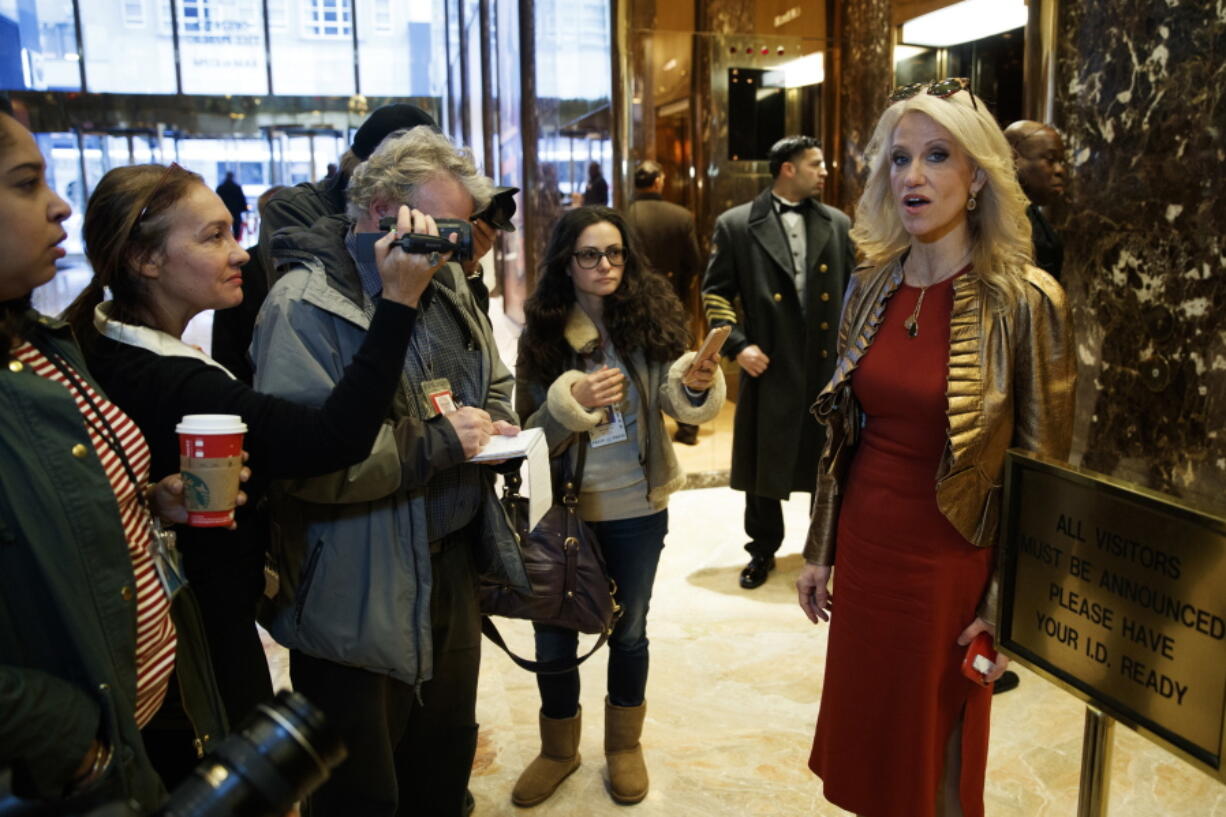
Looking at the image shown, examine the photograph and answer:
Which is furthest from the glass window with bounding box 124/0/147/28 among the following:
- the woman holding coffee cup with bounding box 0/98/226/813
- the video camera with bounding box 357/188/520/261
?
the woman holding coffee cup with bounding box 0/98/226/813

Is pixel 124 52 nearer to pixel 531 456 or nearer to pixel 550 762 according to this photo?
pixel 550 762

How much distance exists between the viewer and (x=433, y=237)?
5.31 ft

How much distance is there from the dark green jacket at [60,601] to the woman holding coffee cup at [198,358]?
1.14 feet

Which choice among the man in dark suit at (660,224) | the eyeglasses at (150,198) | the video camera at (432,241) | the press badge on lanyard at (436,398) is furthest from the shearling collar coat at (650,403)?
the man in dark suit at (660,224)

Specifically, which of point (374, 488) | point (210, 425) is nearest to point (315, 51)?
point (374, 488)

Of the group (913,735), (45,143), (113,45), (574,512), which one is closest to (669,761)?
(574,512)

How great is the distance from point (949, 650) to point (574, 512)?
99cm

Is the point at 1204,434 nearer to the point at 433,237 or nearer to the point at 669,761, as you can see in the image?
the point at 669,761

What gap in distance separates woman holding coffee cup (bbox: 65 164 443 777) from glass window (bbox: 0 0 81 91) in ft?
43.5

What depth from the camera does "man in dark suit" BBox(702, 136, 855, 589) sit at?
4.26 metres

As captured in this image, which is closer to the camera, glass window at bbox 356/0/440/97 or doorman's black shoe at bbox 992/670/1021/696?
doorman's black shoe at bbox 992/670/1021/696

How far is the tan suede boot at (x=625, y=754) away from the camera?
2.67 metres

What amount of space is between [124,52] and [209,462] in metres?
15.1

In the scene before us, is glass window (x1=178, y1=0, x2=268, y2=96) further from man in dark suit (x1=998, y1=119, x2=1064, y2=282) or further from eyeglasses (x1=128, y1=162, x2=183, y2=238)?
eyeglasses (x1=128, y1=162, x2=183, y2=238)
